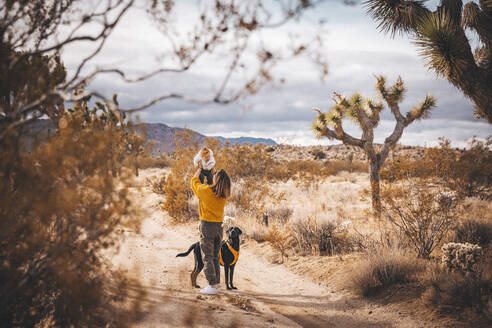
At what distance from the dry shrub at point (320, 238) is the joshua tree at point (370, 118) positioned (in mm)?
5105

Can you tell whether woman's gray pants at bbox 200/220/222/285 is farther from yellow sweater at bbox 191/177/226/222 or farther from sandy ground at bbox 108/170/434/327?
sandy ground at bbox 108/170/434/327

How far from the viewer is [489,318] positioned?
13.3 ft

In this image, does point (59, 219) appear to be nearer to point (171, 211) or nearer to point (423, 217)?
point (423, 217)

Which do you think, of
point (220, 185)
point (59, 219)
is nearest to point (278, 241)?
point (220, 185)

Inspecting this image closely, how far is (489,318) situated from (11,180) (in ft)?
18.1

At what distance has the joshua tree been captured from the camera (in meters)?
12.4

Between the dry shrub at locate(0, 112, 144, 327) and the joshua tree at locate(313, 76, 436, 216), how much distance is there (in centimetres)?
1129

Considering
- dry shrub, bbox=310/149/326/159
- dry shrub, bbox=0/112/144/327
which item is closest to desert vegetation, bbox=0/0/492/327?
dry shrub, bbox=0/112/144/327

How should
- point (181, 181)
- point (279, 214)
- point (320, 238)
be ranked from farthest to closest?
point (181, 181) < point (279, 214) < point (320, 238)

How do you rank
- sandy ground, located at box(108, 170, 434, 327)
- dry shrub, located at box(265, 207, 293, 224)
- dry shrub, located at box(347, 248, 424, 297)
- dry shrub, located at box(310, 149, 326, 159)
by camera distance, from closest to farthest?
sandy ground, located at box(108, 170, 434, 327) < dry shrub, located at box(347, 248, 424, 297) < dry shrub, located at box(265, 207, 293, 224) < dry shrub, located at box(310, 149, 326, 159)

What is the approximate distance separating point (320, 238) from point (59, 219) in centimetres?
645

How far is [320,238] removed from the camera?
26.2 ft

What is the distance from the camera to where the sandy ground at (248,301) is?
4.07 m

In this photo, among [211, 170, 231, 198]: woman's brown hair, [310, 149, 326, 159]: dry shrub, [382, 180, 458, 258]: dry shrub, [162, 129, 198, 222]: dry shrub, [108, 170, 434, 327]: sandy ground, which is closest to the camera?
[108, 170, 434, 327]: sandy ground
